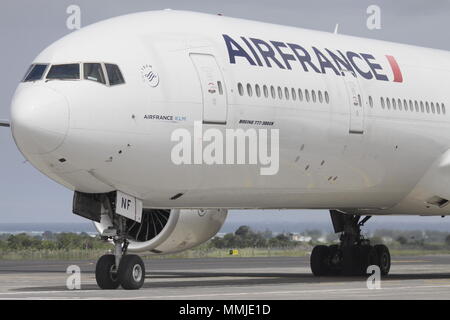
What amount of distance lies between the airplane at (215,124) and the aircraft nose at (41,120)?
0.02 meters

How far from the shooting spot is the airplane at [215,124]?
71.4 feet

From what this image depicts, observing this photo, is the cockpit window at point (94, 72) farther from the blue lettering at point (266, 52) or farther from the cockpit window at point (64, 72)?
the blue lettering at point (266, 52)

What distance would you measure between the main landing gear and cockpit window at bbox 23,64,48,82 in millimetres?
11246

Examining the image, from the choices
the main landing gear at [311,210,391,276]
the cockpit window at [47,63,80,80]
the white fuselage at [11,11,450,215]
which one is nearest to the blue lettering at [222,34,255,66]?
the white fuselage at [11,11,450,215]

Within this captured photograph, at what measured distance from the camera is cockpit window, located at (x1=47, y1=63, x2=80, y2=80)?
2186 cm

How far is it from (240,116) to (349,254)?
341 inches

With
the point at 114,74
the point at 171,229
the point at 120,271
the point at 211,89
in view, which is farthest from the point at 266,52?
the point at 120,271

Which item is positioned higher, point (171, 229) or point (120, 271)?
point (171, 229)

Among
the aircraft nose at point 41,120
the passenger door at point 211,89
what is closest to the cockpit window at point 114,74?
the aircraft nose at point 41,120

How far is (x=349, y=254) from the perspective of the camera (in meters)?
31.1

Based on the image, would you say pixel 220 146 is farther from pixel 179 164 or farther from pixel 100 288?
pixel 100 288

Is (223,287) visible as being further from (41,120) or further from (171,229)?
(41,120)

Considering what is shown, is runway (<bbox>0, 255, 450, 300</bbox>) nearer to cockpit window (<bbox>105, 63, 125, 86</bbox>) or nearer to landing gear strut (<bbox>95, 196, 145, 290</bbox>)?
landing gear strut (<bbox>95, 196, 145, 290</bbox>)
